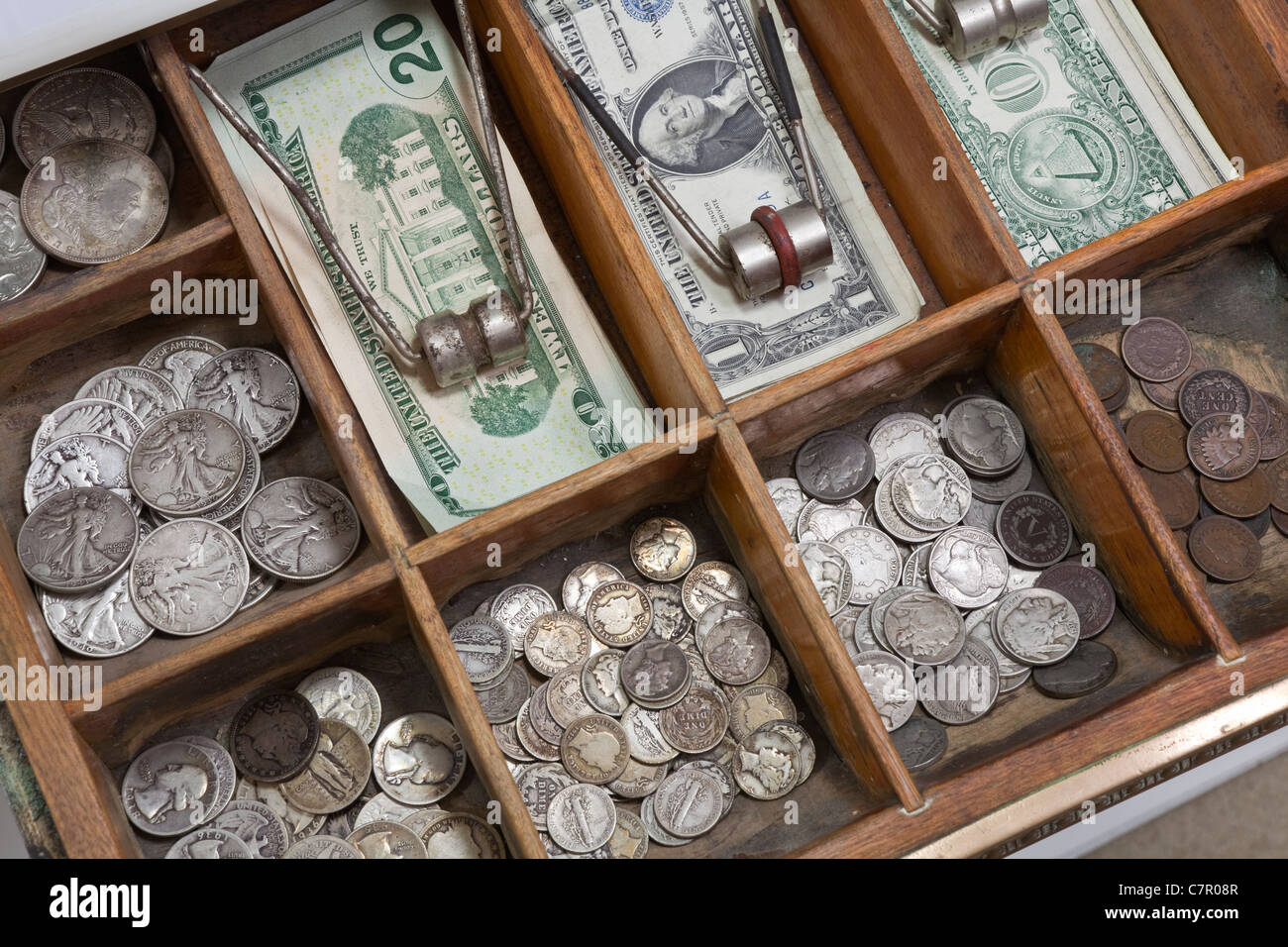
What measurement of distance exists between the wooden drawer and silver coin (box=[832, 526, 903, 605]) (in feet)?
0.42

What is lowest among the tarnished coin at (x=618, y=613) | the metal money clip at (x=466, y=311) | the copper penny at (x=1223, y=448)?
the copper penny at (x=1223, y=448)

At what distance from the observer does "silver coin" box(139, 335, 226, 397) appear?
1.53m

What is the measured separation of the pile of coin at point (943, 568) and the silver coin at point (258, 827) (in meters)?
0.73

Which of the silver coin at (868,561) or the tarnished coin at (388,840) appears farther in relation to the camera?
the silver coin at (868,561)

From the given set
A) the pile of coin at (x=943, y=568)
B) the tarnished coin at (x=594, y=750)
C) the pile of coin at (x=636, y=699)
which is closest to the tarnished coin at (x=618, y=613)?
the pile of coin at (x=636, y=699)

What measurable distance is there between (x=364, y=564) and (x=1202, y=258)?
124 centimetres

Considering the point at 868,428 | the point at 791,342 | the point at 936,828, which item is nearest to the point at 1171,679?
the point at 936,828

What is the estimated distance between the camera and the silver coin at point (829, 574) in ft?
4.78

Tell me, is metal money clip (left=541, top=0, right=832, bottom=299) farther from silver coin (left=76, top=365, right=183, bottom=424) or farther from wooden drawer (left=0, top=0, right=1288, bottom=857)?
silver coin (left=76, top=365, right=183, bottom=424)

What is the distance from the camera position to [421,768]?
4.62 ft

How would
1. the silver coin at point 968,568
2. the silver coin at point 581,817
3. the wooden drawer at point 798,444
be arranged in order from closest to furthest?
the wooden drawer at point 798,444 → the silver coin at point 581,817 → the silver coin at point 968,568

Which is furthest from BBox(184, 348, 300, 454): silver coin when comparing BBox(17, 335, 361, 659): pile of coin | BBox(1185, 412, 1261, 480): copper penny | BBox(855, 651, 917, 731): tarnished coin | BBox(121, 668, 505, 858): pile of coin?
BBox(1185, 412, 1261, 480): copper penny

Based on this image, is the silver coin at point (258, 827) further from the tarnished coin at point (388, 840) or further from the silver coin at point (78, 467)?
the silver coin at point (78, 467)

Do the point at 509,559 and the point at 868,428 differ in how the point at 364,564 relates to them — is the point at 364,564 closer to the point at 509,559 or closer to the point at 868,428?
the point at 509,559
